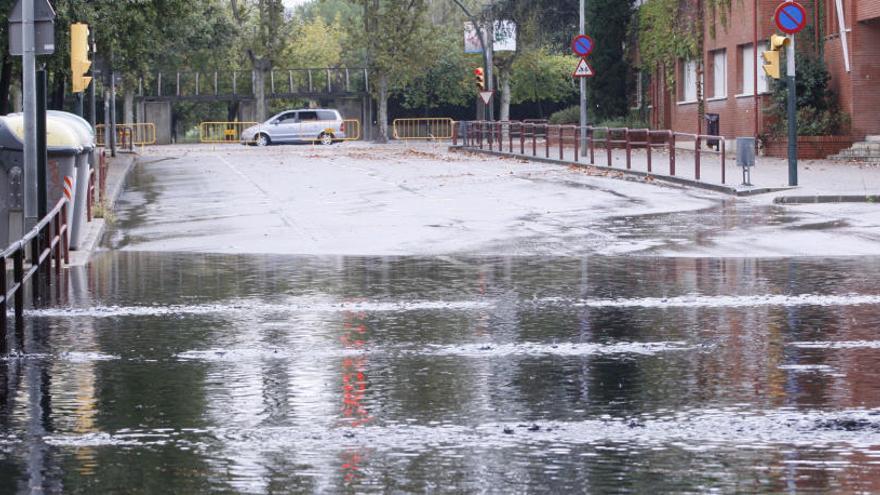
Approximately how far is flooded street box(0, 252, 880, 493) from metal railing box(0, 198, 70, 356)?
342 millimetres

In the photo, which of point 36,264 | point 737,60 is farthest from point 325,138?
point 36,264

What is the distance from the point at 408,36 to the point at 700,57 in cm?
2840

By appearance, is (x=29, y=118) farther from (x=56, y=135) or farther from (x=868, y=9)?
(x=868, y=9)

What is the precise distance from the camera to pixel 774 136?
42.5m

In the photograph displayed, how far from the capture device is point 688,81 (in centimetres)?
5159

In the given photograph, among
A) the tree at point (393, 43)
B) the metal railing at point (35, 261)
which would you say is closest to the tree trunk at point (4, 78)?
the metal railing at point (35, 261)

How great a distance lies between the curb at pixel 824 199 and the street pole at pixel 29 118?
13.4 m

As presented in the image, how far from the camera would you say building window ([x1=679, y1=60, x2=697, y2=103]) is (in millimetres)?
50778

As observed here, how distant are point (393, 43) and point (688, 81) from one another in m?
26.7

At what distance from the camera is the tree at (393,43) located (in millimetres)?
75625

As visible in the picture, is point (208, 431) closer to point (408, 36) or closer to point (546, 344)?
point (546, 344)

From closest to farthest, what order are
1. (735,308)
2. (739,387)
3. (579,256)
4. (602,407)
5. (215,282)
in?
1. (602,407)
2. (739,387)
3. (735,308)
4. (215,282)
5. (579,256)

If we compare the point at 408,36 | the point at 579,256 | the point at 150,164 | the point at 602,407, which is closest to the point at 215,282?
the point at 579,256

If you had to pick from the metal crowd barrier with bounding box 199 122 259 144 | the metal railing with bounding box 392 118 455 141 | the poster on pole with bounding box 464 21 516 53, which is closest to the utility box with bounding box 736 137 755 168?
the poster on pole with bounding box 464 21 516 53
